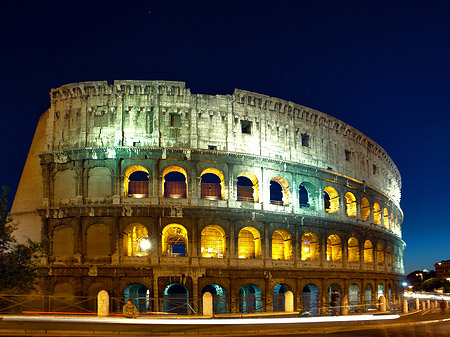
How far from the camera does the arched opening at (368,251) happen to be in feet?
131

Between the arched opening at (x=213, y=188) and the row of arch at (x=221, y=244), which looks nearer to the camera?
the row of arch at (x=221, y=244)

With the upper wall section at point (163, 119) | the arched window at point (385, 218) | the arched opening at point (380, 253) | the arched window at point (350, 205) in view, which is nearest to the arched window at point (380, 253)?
the arched opening at point (380, 253)

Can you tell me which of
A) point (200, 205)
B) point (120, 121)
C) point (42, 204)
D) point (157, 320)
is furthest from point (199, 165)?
point (157, 320)

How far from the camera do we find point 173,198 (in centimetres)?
2884

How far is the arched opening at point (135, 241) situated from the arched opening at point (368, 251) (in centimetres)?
2004

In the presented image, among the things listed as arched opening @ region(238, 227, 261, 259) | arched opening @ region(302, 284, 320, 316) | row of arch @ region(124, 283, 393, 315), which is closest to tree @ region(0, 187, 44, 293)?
row of arch @ region(124, 283, 393, 315)

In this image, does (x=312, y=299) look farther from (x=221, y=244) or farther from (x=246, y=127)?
(x=246, y=127)

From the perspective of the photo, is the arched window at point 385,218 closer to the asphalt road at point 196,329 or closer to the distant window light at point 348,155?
the distant window light at point 348,155

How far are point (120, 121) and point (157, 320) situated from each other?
51.1ft

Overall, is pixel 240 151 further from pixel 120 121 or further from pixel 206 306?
pixel 206 306

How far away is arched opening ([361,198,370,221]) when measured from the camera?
40.9m

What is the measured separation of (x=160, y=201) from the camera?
28.6m

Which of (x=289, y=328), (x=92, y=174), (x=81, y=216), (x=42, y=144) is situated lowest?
(x=289, y=328)

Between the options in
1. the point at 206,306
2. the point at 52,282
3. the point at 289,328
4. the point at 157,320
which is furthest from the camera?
the point at 52,282
